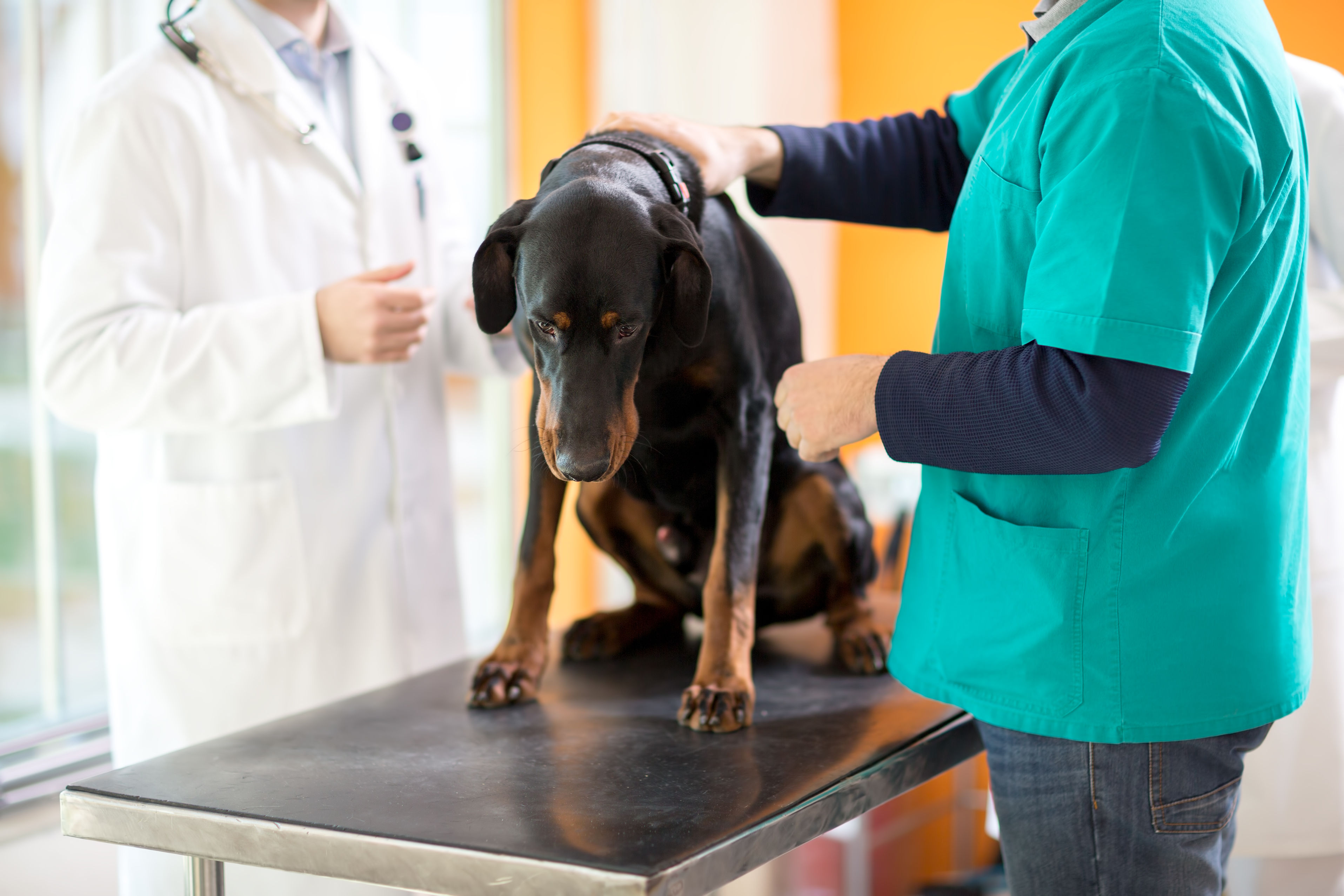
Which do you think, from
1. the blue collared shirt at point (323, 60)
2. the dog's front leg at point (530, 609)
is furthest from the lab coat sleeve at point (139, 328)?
the dog's front leg at point (530, 609)

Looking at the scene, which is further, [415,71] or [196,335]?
[415,71]

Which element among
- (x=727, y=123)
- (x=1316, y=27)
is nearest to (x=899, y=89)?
(x=727, y=123)

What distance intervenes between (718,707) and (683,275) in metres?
0.49

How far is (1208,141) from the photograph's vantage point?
0.87 meters

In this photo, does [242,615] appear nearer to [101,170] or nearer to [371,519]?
[371,519]

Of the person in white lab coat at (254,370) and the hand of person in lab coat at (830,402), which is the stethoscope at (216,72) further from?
the hand of person in lab coat at (830,402)

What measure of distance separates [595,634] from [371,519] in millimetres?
456

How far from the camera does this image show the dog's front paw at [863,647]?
1.52 metres

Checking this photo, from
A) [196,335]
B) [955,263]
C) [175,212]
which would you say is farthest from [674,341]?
[175,212]

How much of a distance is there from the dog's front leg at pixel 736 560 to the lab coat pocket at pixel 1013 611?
0.29 m

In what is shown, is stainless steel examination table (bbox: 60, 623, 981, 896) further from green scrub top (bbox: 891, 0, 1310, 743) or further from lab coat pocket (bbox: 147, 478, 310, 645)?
lab coat pocket (bbox: 147, 478, 310, 645)

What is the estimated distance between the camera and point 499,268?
1159mm

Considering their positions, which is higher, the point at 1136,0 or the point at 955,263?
the point at 1136,0

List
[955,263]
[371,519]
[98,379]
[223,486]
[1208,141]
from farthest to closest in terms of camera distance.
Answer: [371,519], [223,486], [98,379], [955,263], [1208,141]
